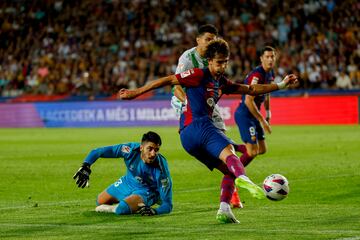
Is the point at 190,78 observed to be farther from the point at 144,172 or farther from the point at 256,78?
the point at 256,78

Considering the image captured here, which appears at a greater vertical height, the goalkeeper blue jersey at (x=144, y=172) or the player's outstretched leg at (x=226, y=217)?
the goalkeeper blue jersey at (x=144, y=172)

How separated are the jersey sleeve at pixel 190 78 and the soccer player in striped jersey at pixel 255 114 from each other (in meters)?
3.27

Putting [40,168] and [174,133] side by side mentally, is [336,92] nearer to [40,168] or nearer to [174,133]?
[174,133]

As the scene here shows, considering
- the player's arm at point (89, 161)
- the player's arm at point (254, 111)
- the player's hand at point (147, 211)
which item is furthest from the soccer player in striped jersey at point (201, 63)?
the player's arm at point (254, 111)

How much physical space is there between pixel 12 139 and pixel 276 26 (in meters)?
14.3

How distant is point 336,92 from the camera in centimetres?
3450

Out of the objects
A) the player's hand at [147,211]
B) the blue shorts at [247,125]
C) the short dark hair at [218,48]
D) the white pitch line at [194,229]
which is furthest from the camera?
the blue shorts at [247,125]

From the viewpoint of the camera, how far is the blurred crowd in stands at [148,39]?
Result: 120ft

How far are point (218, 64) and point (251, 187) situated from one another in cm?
155

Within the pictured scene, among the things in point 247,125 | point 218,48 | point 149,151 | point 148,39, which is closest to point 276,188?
point 218,48

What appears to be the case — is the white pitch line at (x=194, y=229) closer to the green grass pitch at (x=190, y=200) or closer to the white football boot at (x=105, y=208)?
the green grass pitch at (x=190, y=200)

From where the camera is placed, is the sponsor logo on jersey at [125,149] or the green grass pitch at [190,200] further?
the sponsor logo on jersey at [125,149]

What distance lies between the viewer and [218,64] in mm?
9406

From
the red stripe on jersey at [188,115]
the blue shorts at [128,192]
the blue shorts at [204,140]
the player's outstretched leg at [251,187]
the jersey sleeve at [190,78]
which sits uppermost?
the jersey sleeve at [190,78]
